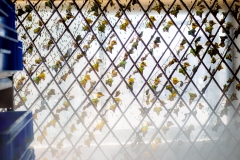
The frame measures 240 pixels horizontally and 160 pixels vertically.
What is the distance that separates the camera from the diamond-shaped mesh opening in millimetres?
1934

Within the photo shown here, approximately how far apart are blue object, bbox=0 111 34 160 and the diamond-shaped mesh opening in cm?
68

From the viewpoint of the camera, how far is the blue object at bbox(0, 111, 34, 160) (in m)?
0.79

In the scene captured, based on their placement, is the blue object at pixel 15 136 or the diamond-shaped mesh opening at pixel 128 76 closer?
the blue object at pixel 15 136

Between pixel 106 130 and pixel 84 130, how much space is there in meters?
0.15

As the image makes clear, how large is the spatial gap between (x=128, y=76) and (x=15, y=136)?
46.2 inches

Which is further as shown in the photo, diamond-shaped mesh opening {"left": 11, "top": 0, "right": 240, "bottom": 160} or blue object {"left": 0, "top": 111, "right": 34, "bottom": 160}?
diamond-shaped mesh opening {"left": 11, "top": 0, "right": 240, "bottom": 160}

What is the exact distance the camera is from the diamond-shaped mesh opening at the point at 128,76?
6.34ft

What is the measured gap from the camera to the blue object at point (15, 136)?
794 millimetres

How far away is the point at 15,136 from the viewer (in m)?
0.90

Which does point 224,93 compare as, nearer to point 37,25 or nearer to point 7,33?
point 37,25

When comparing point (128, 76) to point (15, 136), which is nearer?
point (15, 136)

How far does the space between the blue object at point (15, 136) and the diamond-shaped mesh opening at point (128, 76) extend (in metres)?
0.68

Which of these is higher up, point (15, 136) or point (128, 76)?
point (128, 76)

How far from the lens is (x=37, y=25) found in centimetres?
196
